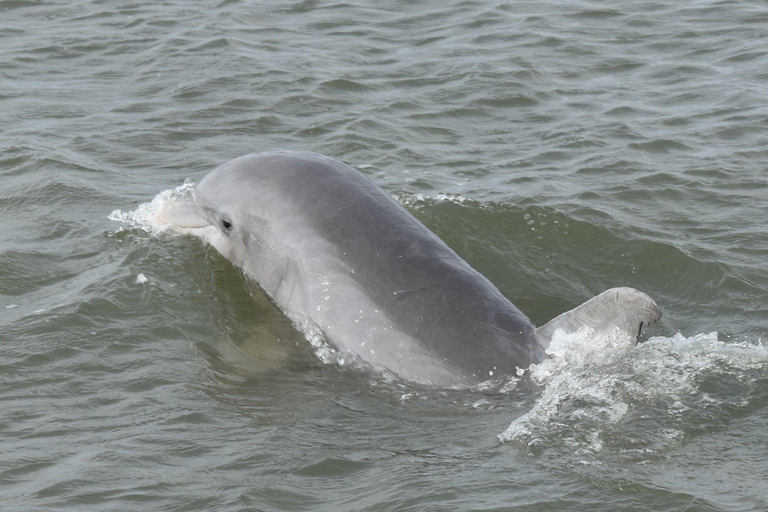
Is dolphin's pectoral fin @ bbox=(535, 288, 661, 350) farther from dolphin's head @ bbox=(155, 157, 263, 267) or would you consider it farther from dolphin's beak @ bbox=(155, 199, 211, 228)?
dolphin's beak @ bbox=(155, 199, 211, 228)

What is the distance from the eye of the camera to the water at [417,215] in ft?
24.7

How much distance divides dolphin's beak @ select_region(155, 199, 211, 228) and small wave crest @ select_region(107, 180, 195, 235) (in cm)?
11

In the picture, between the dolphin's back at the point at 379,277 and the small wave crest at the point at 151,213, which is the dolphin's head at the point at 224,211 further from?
the small wave crest at the point at 151,213

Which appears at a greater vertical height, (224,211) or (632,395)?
(224,211)

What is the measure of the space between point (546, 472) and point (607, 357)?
4.67ft

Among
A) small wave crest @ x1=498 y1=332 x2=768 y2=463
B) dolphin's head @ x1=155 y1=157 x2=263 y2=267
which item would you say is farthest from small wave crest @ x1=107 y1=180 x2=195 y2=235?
small wave crest @ x1=498 y1=332 x2=768 y2=463

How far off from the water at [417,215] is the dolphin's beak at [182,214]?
264mm

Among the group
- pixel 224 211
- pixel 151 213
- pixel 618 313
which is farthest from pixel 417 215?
pixel 618 313

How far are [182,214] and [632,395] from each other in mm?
5168

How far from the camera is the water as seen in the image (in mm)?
7539

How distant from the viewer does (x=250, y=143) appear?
1507 centimetres

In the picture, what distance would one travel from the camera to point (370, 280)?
9195 millimetres

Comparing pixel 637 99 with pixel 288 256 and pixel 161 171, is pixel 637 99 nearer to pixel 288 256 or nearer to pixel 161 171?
pixel 161 171

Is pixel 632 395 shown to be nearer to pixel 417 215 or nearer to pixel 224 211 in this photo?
pixel 224 211
